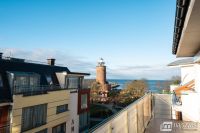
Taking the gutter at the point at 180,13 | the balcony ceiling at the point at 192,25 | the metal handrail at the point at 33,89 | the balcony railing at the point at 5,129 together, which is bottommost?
the balcony railing at the point at 5,129

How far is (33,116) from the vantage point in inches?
731

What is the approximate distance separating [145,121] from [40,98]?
11.9 meters

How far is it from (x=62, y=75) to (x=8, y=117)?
10.4 meters

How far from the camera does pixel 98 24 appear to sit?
22750mm

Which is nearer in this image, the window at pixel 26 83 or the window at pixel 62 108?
the window at pixel 26 83

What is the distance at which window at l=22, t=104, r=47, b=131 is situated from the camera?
694 inches

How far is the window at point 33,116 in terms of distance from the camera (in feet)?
57.8

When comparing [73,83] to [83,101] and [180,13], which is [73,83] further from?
[180,13]

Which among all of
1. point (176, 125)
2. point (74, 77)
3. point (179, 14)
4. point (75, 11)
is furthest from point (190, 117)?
point (74, 77)

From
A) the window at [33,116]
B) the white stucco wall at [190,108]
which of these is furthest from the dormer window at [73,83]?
the white stucco wall at [190,108]

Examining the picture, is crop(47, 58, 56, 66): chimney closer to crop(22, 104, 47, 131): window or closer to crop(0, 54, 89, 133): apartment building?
crop(0, 54, 89, 133): apartment building

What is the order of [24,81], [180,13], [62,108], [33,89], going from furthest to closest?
[62,108], [33,89], [24,81], [180,13]

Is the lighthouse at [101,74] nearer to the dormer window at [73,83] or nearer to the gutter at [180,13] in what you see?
the dormer window at [73,83]

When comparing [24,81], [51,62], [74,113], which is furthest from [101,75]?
[24,81]
